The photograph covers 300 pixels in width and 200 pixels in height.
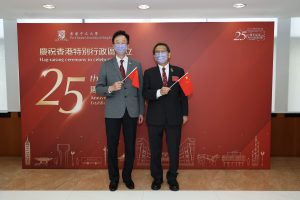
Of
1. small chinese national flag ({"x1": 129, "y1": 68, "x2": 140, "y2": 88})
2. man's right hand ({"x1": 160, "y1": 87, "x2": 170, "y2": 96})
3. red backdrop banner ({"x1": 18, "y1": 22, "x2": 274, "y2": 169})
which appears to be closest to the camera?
man's right hand ({"x1": 160, "y1": 87, "x2": 170, "y2": 96})

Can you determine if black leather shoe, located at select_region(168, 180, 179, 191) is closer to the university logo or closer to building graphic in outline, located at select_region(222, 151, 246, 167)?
building graphic in outline, located at select_region(222, 151, 246, 167)

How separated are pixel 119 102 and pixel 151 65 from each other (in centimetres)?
95

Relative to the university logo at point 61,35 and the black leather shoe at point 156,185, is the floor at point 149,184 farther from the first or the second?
the university logo at point 61,35

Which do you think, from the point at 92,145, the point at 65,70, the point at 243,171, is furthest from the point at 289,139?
the point at 65,70

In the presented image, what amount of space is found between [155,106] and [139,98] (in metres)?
0.24

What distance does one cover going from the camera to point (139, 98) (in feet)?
11.0

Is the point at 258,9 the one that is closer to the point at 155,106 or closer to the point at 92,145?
the point at 155,106

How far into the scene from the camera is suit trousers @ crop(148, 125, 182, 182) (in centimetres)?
325

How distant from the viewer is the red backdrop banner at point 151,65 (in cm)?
387

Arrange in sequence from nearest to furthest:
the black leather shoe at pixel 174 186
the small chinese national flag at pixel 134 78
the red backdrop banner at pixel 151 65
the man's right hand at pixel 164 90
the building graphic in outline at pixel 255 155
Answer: the man's right hand at pixel 164 90
the small chinese national flag at pixel 134 78
the black leather shoe at pixel 174 186
the red backdrop banner at pixel 151 65
the building graphic in outline at pixel 255 155

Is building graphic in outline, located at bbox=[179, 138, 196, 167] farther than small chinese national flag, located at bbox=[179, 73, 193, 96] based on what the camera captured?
Yes

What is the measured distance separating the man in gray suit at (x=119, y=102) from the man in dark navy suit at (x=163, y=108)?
176mm

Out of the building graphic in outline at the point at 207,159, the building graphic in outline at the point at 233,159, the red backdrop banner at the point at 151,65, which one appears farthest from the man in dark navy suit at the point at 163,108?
the building graphic in outline at the point at 233,159

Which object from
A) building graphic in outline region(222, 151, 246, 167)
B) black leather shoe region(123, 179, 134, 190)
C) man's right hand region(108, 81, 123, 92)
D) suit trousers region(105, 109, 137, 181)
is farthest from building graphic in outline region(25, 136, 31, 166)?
building graphic in outline region(222, 151, 246, 167)
